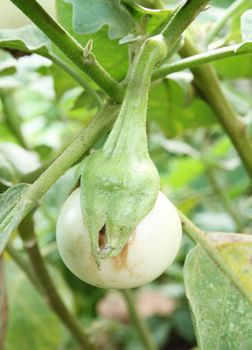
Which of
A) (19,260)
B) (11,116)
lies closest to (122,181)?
(19,260)

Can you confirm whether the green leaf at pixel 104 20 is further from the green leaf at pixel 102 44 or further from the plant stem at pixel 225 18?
the plant stem at pixel 225 18

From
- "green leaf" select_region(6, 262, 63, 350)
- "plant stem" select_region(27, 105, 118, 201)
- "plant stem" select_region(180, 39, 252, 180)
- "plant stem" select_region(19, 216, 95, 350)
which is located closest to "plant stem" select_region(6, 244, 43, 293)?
"plant stem" select_region(19, 216, 95, 350)

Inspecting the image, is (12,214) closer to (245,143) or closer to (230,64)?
(245,143)

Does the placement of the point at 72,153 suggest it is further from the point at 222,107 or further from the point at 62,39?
the point at 222,107

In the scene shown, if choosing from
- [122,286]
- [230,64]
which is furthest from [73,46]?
[230,64]

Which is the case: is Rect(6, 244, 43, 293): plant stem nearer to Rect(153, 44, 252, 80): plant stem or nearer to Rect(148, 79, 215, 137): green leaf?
Rect(148, 79, 215, 137): green leaf

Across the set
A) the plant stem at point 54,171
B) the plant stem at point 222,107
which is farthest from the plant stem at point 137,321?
the plant stem at point 54,171
